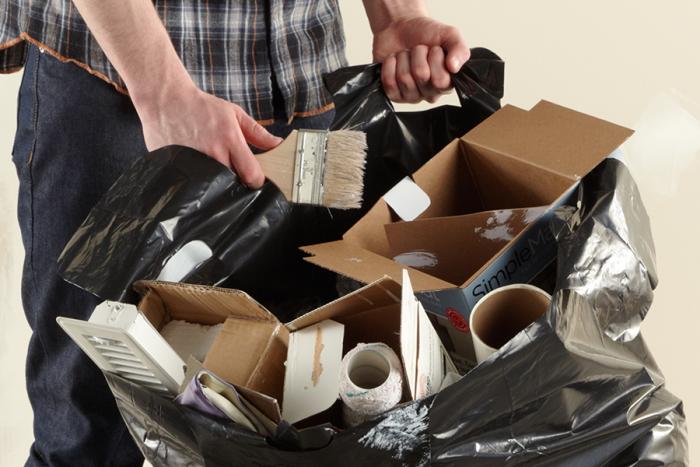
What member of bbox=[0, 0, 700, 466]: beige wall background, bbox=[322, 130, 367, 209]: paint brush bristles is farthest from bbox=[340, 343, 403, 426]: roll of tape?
bbox=[0, 0, 700, 466]: beige wall background

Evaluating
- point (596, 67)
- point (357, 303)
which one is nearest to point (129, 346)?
point (357, 303)

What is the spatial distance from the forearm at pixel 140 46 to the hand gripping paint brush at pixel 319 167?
124 millimetres

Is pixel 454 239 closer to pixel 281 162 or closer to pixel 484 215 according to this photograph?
pixel 484 215

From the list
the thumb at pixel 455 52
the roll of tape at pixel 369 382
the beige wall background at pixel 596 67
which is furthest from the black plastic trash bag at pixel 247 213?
the beige wall background at pixel 596 67

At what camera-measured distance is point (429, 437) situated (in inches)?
25.2

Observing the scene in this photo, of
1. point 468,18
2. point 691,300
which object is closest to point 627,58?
point 468,18

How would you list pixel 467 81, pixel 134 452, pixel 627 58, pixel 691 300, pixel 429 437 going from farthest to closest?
pixel 627 58 → pixel 691 300 → pixel 134 452 → pixel 467 81 → pixel 429 437

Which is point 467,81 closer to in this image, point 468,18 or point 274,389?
point 274,389

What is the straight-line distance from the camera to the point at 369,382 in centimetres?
71

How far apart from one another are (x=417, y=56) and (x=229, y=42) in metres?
0.23

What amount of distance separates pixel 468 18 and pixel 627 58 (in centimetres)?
36

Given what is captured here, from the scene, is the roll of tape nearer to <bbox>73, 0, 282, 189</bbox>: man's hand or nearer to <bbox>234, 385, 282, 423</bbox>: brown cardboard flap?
<bbox>234, 385, 282, 423</bbox>: brown cardboard flap

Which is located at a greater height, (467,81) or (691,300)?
(467,81)

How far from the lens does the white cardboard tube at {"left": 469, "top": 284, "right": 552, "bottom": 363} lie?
2.51 ft
